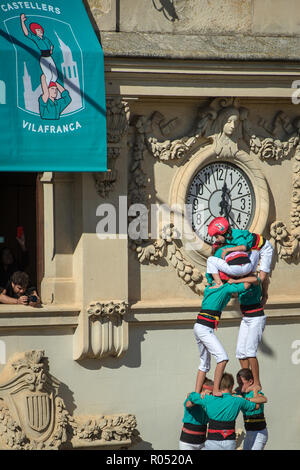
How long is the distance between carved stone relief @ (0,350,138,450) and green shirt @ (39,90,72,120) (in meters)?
3.13

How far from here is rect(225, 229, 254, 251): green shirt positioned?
18.2 meters

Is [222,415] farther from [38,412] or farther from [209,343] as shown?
[38,412]

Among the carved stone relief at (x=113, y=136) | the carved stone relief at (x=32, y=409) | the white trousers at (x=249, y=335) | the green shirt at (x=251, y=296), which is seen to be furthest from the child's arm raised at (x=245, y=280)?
the carved stone relief at (x=32, y=409)

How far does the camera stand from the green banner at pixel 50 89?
1819 cm

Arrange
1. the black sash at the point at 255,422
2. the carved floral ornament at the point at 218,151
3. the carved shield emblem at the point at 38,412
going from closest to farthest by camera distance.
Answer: the black sash at the point at 255,422 → the carved shield emblem at the point at 38,412 → the carved floral ornament at the point at 218,151

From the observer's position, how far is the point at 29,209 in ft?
74.7

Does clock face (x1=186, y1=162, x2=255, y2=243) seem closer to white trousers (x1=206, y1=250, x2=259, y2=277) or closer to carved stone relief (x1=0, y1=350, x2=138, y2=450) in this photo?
white trousers (x1=206, y1=250, x2=259, y2=277)

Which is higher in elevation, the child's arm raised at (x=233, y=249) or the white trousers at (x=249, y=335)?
the child's arm raised at (x=233, y=249)

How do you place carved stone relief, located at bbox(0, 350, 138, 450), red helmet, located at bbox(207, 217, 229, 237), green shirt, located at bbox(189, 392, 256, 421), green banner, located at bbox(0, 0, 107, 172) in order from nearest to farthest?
1. green shirt, located at bbox(189, 392, 256, 421)
2. red helmet, located at bbox(207, 217, 229, 237)
3. green banner, located at bbox(0, 0, 107, 172)
4. carved stone relief, located at bbox(0, 350, 138, 450)

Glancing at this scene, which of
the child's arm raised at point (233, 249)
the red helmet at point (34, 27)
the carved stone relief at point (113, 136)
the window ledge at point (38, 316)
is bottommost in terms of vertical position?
the window ledge at point (38, 316)

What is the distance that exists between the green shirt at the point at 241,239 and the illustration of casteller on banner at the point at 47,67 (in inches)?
103

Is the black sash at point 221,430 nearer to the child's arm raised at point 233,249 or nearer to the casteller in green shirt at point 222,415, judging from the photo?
the casteller in green shirt at point 222,415

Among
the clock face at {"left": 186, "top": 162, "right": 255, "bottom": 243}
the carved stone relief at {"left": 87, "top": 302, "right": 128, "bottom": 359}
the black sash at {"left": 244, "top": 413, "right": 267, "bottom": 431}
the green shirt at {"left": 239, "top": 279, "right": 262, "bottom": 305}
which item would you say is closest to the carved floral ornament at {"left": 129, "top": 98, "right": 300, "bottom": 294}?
the clock face at {"left": 186, "top": 162, "right": 255, "bottom": 243}

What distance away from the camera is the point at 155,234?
19.6m
